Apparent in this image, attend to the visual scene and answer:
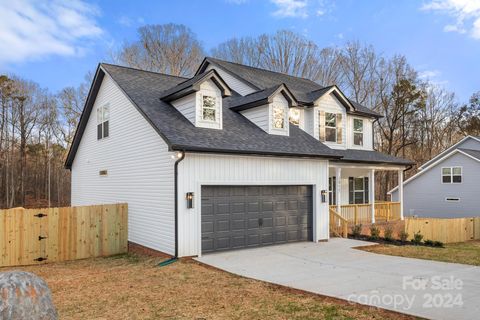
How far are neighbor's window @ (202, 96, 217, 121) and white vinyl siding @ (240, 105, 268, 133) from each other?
223 centimetres

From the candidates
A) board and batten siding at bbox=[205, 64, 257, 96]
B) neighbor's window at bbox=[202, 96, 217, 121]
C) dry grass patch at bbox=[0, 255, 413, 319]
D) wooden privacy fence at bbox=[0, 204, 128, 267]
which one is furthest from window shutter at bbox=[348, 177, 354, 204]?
dry grass patch at bbox=[0, 255, 413, 319]

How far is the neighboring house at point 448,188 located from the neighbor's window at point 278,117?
15257 millimetres

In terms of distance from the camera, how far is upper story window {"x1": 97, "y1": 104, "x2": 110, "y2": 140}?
52.5 feet

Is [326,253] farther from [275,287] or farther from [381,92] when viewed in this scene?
[381,92]

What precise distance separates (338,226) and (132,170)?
8.95m

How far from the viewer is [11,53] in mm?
32688

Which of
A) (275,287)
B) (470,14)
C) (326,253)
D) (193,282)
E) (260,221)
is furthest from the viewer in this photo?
(470,14)

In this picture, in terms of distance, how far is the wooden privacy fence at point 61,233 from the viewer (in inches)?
458

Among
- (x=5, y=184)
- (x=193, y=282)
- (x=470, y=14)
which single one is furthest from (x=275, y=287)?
(x=5, y=184)

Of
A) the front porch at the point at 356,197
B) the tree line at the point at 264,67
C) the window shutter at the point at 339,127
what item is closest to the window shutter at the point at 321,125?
the window shutter at the point at 339,127

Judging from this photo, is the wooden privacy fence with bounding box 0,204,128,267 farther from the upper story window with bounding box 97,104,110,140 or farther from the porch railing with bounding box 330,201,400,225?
the porch railing with bounding box 330,201,400,225

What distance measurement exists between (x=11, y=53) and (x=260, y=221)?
30801 millimetres

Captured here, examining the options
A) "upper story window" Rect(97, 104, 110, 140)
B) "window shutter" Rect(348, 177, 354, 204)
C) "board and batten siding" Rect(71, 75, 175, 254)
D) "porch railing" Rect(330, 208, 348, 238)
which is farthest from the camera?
"window shutter" Rect(348, 177, 354, 204)

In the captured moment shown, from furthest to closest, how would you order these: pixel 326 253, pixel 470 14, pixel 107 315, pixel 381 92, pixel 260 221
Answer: pixel 381 92 → pixel 470 14 → pixel 260 221 → pixel 326 253 → pixel 107 315
